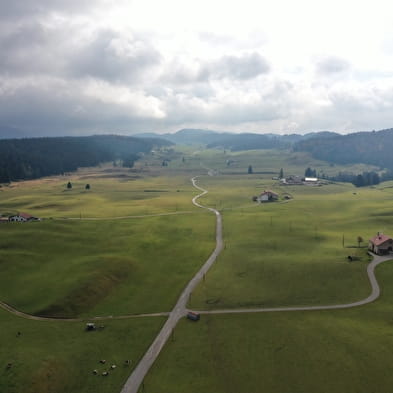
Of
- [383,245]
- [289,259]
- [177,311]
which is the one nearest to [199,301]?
[177,311]

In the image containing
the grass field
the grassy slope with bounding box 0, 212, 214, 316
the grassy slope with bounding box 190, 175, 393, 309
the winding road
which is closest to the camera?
the grass field

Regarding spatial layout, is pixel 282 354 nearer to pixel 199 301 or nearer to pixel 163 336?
pixel 163 336

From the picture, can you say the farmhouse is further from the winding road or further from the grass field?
the grass field

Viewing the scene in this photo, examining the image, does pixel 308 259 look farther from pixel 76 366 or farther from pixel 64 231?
Answer: pixel 64 231

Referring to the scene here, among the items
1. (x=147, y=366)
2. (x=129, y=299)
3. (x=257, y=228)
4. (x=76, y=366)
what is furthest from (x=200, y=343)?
(x=257, y=228)

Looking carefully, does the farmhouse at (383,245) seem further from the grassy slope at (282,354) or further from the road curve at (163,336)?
the road curve at (163,336)

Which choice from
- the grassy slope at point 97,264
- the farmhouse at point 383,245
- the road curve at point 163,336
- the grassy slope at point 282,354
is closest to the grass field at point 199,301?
the grassy slope at point 282,354

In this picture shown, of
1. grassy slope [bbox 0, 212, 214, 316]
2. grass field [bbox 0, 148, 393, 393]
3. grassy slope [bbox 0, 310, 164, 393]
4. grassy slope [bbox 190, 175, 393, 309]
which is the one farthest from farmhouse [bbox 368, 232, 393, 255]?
grassy slope [bbox 0, 310, 164, 393]
